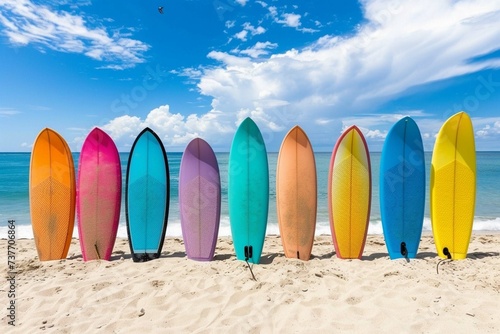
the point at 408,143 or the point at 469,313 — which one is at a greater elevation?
the point at 408,143

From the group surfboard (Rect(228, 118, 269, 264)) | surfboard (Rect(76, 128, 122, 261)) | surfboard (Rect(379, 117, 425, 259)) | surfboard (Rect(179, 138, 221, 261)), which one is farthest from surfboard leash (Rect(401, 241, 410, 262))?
surfboard (Rect(76, 128, 122, 261))

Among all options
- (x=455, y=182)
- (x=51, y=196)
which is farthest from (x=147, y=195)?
(x=455, y=182)

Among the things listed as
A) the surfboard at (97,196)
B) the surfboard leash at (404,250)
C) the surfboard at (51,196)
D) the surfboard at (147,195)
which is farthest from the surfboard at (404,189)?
the surfboard at (51,196)


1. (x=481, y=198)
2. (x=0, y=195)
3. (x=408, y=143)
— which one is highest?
(x=408, y=143)

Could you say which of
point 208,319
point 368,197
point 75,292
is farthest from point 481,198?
point 75,292

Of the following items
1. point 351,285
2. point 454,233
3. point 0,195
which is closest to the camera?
point 351,285

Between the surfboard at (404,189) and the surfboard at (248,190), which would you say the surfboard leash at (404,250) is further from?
the surfboard at (248,190)

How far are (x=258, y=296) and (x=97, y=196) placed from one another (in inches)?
99.4

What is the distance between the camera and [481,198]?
11555 mm

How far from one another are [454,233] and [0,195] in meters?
16.0

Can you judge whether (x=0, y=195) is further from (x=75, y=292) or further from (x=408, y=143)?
(x=408, y=143)

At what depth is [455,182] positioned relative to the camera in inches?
159

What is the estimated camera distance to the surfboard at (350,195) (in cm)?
404

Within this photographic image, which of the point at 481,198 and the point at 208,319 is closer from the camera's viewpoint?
the point at 208,319
